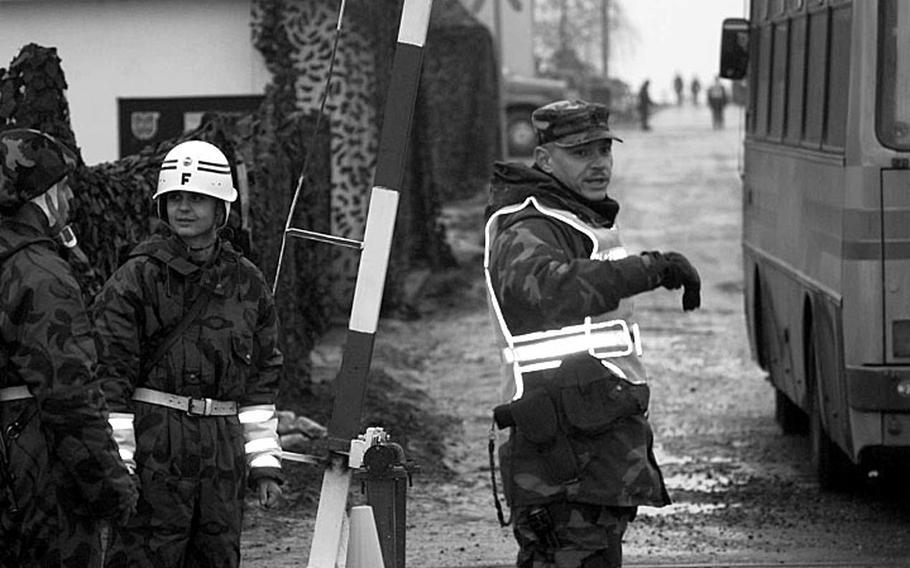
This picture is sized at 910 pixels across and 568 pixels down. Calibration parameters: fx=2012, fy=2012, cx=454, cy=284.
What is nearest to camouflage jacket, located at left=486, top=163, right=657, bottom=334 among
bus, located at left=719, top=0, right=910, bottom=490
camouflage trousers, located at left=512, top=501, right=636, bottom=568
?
camouflage trousers, located at left=512, top=501, right=636, bottom=568

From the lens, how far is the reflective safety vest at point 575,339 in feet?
19.2

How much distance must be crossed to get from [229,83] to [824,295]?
8387mm

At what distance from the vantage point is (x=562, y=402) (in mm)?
5820

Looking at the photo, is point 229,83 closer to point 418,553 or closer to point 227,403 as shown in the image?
point 418,553

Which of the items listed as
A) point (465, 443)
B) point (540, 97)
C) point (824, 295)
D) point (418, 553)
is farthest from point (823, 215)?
point (540, 97)

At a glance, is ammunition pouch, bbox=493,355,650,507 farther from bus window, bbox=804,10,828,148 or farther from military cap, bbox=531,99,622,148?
bus window, bbox=804,10,828,148

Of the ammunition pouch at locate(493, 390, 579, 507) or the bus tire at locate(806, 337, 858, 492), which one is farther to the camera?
the bus tire at locate(806, 337, 858, 492)

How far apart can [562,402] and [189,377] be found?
1.08m

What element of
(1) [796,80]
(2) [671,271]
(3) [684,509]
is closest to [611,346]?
(2) [671,271]

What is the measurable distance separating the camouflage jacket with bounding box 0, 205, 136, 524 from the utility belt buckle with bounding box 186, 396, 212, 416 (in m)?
0.58

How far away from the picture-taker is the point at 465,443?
12914mm

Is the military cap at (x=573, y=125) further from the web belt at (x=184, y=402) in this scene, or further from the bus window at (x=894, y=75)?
the bus window at (x=894, y=75)

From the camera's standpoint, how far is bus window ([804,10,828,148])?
10.3 m

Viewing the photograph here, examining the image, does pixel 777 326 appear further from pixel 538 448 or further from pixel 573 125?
pixel 538 448
